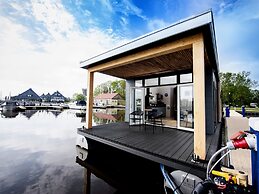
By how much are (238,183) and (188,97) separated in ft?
12.4

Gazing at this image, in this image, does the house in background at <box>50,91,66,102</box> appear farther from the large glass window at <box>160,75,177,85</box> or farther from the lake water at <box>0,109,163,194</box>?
the large glass window at <box>160,75,177,85</box>

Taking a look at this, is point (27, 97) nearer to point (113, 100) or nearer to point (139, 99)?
point (113, 100)

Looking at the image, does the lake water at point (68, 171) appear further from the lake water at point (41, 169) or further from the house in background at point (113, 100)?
the house in background at point (113, 100)

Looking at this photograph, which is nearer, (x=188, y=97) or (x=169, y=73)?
(x=188, y=97)

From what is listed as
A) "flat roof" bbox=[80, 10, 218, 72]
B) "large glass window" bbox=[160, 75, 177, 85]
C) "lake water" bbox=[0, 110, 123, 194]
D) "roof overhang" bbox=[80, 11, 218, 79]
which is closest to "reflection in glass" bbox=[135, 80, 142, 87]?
"large glass window" bbox=[160, 75, 177, 85]

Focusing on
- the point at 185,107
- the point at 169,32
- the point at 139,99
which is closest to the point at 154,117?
the point at 185,107

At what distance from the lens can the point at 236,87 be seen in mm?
26625

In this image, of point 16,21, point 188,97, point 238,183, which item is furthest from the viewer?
point 16,21

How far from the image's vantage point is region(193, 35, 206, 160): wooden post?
235cm

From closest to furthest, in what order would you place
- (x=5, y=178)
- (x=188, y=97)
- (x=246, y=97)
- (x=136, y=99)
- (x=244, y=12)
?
(x=5, y=178), (x=188, y=97), (x=136, y=99), (x=244, y=12), (x=246, y=97)

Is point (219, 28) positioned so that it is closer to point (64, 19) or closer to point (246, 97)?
point (64, 19)

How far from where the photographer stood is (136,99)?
6.85 m

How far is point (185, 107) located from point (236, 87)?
29.3 metres

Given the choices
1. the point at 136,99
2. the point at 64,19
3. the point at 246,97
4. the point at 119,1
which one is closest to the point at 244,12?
the point at 119,1
